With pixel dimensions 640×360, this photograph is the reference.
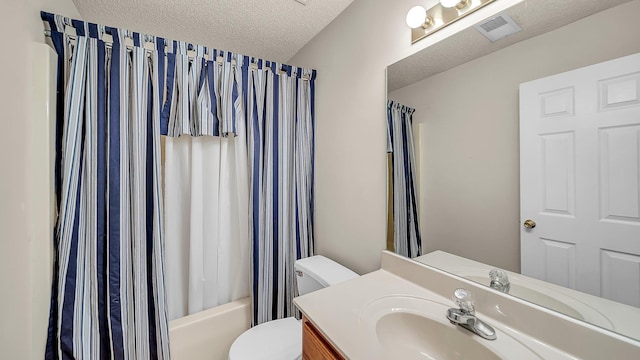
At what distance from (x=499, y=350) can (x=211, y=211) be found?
1.51m

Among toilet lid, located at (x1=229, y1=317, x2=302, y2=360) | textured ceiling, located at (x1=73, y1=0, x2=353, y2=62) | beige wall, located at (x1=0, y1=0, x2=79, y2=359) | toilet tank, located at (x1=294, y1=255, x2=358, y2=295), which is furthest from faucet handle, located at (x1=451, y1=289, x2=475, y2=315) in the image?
textured ceiling, located at (x1=73, y1=0, x2=353, y2=62)

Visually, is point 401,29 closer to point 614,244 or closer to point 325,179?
point 325,179

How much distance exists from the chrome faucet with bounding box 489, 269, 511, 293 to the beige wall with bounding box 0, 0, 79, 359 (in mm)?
1570

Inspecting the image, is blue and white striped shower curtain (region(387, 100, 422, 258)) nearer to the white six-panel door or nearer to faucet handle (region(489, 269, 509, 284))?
faucet handle (region(489, 269, 509, 284))

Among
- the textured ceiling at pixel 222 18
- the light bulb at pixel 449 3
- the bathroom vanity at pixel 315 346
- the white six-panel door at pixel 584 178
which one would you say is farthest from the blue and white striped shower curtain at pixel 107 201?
the white six-panel door at pixel 584 178

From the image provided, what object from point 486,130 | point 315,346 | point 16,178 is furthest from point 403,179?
point 16,178

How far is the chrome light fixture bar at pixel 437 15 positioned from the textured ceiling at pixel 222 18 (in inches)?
22.8

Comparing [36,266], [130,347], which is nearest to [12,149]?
[36,266]

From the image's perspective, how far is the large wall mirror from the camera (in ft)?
1.86

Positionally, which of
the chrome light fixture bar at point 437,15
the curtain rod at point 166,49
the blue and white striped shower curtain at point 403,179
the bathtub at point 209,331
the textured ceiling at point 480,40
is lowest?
the bathtub at point 209,331

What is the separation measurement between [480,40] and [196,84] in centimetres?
142

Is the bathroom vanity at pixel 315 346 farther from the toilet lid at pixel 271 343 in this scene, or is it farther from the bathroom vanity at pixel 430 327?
the toilet lid at pixel 271 343

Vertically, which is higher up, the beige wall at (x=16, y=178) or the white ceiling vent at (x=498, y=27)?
the white ceiling vent at (x=498, y=27)

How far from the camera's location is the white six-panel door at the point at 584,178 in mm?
556
